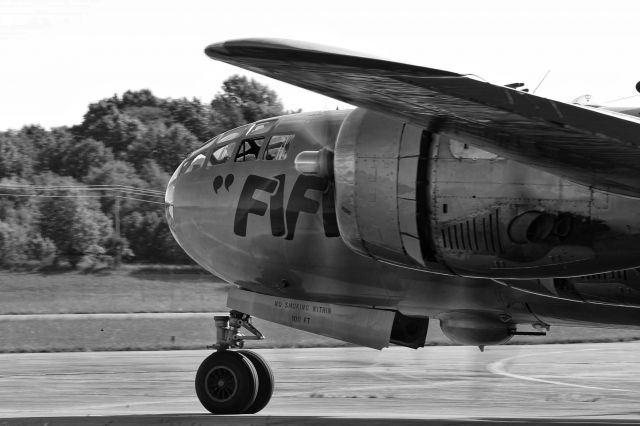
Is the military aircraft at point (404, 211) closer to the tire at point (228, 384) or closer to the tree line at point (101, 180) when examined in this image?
the tire at point (228, 384)

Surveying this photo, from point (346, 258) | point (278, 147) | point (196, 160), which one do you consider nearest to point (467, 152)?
point (346, 258)

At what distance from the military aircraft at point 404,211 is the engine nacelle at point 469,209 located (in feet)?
0.04

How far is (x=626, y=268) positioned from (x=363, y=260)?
3.25 m

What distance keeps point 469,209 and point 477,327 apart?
270 centimetres

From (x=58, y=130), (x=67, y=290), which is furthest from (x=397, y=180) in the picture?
(x=58, y=130)

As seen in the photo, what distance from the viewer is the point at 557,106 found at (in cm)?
817

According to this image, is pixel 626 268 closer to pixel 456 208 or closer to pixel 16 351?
pixel 456 208

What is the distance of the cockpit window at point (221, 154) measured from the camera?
13312 mm

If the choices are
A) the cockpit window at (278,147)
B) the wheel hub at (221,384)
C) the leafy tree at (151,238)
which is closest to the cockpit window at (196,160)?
the cockpit window at (278,147)

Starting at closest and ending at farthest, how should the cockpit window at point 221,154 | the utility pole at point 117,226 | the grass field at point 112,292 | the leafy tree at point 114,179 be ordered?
the cockpit window at point 221,154 < the grass field at point 112,292 < the utility pole at point 117,226 < the leafy tree at point 114,179

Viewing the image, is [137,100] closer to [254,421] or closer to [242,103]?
[242,103]

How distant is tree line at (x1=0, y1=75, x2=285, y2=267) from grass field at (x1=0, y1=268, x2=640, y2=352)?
3.74 m

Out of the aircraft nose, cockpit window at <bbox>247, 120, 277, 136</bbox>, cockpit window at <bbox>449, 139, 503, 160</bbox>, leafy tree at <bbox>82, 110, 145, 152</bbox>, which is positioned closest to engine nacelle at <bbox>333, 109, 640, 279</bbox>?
cockpit window at <bbox>449, 139, 503, 160</bbox>

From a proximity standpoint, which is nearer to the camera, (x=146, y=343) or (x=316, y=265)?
(x=316, y=265)
